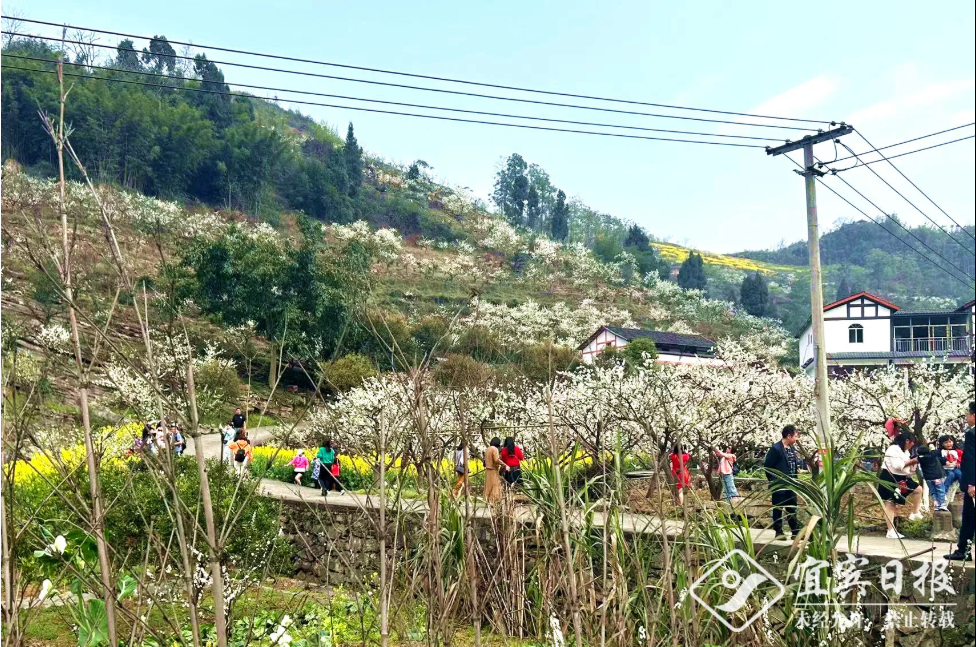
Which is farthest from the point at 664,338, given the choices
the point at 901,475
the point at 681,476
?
the point at 681,476

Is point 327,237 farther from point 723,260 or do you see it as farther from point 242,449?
point 723,260

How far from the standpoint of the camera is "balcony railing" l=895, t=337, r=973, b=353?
33.3 metres

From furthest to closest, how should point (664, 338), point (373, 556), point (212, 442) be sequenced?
point (664, 338)
point (212, 442)
point (373, 556)

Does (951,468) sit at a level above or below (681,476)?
below

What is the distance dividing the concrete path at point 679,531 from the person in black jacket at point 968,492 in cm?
18

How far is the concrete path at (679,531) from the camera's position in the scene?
4290 mm

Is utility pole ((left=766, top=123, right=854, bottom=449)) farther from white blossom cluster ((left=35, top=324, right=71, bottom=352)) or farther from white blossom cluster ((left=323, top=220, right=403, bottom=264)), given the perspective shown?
white blossom cluster ((left=323, top=220, right=403, bottom=264))

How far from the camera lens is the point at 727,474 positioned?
10.4 metres

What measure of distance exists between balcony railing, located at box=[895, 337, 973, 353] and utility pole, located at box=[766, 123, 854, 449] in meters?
25.8

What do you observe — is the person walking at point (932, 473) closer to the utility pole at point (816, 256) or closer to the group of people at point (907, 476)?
the group of people at point (907, 476)

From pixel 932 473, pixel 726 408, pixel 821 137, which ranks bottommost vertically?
pixel 932 473

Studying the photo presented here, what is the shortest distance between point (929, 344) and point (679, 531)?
108ft

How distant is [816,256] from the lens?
10328 millimetres

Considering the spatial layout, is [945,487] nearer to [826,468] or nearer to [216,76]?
[826,468]
